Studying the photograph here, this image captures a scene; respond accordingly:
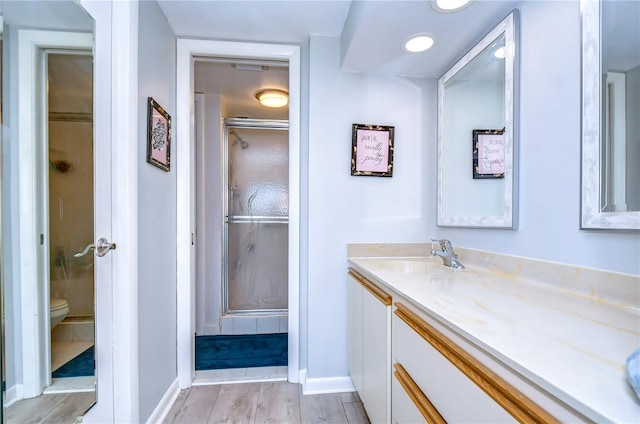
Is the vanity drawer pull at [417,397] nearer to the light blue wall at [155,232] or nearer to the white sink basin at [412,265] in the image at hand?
the white sink basin at [412,265]

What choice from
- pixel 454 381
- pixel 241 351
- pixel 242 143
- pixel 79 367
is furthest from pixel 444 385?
pixel 242 143

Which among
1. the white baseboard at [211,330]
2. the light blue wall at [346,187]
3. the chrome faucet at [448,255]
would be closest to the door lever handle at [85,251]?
the light blue wall at [346,187]

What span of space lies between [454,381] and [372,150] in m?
1.42

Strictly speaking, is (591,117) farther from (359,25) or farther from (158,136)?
(158,136)

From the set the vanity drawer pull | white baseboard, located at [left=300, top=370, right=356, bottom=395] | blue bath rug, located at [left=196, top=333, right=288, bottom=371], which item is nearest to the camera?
the vanity drawer pull

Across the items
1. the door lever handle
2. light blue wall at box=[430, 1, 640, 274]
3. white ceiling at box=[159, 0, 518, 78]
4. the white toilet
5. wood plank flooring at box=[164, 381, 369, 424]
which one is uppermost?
white ceiling at box=[159, 0, 518, 78]

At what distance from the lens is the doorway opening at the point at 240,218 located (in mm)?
2789

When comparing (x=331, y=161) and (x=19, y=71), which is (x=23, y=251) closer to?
(x=19, y=71)

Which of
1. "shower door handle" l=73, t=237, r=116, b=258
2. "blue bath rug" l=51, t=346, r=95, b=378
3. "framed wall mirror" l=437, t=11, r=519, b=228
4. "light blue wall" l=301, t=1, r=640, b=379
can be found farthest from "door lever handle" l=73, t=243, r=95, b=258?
"framed wall mirror" l=437, t=11, r=519, b=228

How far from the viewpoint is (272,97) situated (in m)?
2.77

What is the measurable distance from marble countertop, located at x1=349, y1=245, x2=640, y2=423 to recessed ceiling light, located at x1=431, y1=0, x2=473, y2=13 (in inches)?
42.4

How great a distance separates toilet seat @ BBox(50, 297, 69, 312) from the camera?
39.8 inches

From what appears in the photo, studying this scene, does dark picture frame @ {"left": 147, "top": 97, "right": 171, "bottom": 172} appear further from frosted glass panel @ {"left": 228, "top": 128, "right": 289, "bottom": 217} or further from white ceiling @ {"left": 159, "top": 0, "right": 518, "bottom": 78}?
frosted glass panel @ {"left": 228, "top": 128, "right": 289, "bottom": 217}

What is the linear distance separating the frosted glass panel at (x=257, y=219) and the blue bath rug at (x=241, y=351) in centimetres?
37
